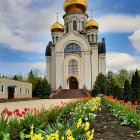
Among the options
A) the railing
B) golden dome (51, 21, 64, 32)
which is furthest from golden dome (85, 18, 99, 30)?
the railing

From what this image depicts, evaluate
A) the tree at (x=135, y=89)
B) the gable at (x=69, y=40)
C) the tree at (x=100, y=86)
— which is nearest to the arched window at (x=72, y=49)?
the gable at (x=69, y=40)

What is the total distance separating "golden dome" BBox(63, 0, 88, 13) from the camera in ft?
106

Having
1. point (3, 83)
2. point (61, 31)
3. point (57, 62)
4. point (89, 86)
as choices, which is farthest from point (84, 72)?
point (3, 83)

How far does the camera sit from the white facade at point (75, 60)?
28.9m

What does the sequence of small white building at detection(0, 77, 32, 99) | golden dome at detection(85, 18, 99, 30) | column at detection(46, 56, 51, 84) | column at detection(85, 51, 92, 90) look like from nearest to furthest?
1. small white building at detection(0, 77, 32, 99)
2. column at detection(85, 51, 92, 90)
3. golden dome at detection(85, 18, 99, 30)
4. column at detection(46, 56, 51, 84)

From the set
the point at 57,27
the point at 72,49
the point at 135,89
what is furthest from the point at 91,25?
the point at 135,89

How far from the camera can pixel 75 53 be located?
29703 millimetres

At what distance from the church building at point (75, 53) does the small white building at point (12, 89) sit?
16.3ft

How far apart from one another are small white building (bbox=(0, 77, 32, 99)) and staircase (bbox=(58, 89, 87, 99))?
602 cm

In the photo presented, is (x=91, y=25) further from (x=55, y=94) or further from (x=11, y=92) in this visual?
(x=11, y=92)

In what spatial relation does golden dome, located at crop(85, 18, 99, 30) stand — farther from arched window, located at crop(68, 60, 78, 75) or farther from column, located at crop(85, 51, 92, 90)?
arched window, located at crop(68, 60, 78, 75)

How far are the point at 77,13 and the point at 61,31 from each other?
14.0 ft

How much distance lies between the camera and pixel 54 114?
5348 mm

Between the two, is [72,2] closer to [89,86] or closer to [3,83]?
[89,86]
